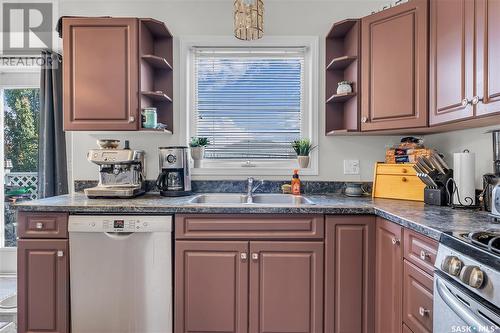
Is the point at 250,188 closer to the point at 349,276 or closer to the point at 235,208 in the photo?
the point at 235,208

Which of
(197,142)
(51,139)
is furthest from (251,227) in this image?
(51,139)

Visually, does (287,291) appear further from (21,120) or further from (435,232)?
(21,120)

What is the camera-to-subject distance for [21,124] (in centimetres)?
287

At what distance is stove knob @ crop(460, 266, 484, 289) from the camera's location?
2.83 feet

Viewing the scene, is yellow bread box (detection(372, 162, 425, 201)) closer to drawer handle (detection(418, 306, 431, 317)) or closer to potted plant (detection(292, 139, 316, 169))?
potted plant (detection(292, 139, 316, 169))

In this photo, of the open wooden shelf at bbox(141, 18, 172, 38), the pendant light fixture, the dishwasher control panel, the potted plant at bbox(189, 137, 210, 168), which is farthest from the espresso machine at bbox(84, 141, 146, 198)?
the pendant light fixture

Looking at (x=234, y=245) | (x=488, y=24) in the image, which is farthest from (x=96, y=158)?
(x=488, y=24)

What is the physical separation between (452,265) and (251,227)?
1.01 metres

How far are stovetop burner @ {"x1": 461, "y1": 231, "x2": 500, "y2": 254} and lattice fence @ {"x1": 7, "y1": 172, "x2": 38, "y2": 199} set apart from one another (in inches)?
136

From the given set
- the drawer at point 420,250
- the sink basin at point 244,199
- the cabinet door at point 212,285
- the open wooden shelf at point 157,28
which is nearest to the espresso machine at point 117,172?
the sink basin at point 244,199

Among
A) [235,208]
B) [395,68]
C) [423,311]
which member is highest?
[395,68]

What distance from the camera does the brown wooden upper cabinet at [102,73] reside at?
203cm

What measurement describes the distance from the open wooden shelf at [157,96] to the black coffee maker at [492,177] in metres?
2.11

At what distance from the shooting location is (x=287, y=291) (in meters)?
1.72
